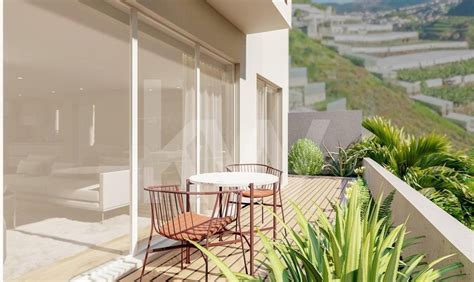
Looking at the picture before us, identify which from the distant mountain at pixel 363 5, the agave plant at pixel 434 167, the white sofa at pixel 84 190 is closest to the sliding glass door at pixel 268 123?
the agave plant at pixel 434 167

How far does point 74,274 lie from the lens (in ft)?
9.46

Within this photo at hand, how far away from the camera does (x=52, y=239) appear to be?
10.8 ft

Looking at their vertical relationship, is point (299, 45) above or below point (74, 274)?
above

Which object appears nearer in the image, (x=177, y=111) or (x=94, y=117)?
(x=94, y=117)

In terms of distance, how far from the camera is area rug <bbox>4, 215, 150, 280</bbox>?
2.74m

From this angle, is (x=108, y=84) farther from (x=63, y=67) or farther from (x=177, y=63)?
(x=177, y=63)

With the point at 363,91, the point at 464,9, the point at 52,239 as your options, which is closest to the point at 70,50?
the point at 52,239

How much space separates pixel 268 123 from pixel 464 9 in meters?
29.9

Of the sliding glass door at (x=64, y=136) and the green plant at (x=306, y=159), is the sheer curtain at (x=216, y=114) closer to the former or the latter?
the sliding glass door at (x=64, y=136)

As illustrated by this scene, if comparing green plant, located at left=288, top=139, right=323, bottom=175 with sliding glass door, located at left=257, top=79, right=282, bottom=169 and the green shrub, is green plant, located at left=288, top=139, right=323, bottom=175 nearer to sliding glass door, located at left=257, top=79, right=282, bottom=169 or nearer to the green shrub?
sliding glass door, located at left=257, top=79, right=282, bottom=169

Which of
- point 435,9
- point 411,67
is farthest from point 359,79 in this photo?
point 435,9

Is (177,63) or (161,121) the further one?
(177,63)

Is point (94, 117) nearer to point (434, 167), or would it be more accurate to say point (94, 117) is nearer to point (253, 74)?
point (253, 74)

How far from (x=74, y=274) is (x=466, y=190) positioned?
414 cm
